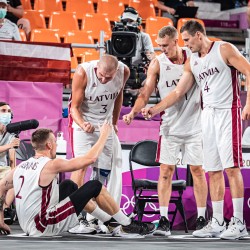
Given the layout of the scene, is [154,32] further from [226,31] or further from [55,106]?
[55,106]

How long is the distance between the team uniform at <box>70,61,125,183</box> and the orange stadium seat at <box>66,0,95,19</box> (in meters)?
7.67

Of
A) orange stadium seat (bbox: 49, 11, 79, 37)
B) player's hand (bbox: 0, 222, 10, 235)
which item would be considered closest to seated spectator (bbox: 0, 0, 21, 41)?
orange stadium seat (bbox: 49, 11, 79, 37)

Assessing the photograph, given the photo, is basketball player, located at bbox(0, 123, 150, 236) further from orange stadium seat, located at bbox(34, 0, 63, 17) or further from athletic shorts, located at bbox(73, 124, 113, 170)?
orange stadium seat, located at bbox(34, 0, 63, 17)

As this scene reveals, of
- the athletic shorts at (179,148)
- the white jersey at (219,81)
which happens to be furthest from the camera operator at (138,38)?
the white jersey at (219,81)


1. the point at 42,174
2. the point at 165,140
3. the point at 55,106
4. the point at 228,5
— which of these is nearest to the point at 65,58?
the point at 55,106

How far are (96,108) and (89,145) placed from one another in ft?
1.18

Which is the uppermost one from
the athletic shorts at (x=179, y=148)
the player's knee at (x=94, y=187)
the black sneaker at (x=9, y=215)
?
the athletic shorts at (x=179, y=148)

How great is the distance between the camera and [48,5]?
16.5 metres

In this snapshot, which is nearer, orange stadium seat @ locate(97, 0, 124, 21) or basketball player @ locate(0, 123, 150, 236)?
basketball player @ locate(0, 123, 150, 236)

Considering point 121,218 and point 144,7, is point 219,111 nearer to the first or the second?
point 121,218

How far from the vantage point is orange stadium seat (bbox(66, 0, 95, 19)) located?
16.6 meters

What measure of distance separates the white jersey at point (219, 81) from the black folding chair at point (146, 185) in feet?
4.22

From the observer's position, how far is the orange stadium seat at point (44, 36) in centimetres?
1472

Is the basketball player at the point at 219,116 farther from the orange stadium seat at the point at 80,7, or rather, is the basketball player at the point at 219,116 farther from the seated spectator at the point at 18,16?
the orange stadium seat at the point at 80,7
